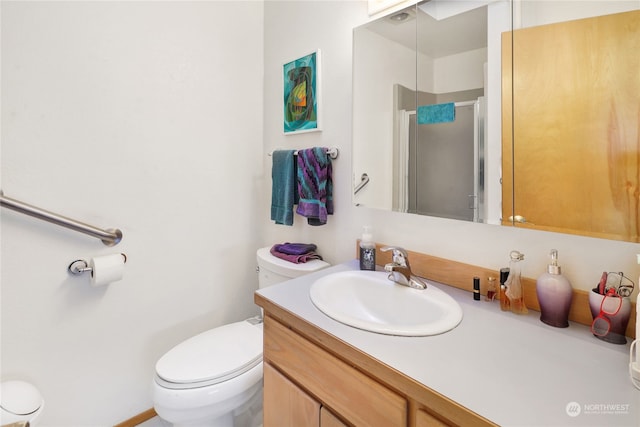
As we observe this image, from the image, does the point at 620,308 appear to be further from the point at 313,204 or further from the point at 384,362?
the point at 313,204

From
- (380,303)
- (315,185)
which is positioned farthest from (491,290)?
(315,185)

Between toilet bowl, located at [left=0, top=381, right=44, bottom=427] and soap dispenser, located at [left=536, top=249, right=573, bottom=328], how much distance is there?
1.56 metres

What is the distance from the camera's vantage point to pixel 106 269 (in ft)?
3.95

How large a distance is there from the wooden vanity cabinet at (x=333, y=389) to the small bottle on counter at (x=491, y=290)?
461 mm

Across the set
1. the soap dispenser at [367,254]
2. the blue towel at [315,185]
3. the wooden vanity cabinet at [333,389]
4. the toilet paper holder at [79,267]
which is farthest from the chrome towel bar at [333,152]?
the toilet paper holder at [79,267]

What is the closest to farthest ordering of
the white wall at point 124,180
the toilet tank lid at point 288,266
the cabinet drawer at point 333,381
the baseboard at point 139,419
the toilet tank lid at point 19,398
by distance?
the cabinet drawer at point 333,381 < the toilet tank lid at point 19,398 < the white wall at point 124,180 < the toilet tank lid at point 288,266 < the baseboard at point 139,419

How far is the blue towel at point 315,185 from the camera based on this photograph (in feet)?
4.36

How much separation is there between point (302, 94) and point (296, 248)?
29.0 inches

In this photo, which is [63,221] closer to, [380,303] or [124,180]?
[124,180]

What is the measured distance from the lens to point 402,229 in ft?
3.79

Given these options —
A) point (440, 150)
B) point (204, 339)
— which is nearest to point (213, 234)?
point (204, 339)

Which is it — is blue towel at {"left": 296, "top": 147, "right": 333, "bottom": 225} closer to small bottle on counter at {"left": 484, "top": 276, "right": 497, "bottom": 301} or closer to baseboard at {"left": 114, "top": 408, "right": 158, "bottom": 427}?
small bottle on counter at {"left": 484, "top": 276, "right": 497, "bottom": 301}
